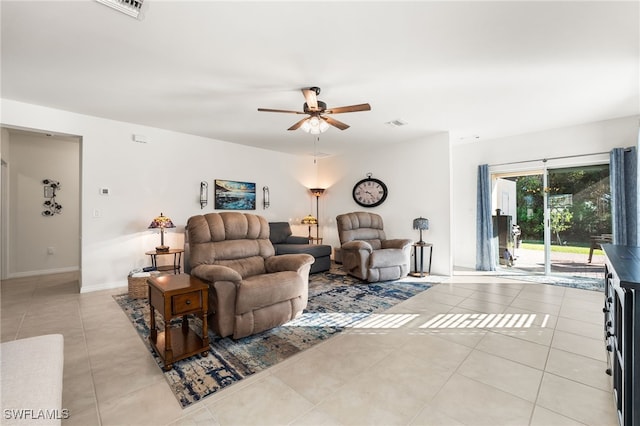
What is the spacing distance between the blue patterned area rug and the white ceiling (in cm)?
262

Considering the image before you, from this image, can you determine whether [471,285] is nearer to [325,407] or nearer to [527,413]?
[527,413]

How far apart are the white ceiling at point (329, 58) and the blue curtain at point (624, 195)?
0.65 metres

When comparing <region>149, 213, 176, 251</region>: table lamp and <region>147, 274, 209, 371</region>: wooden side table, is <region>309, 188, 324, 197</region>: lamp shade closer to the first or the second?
<region>149, 213, 176, 251</region>: table lamp

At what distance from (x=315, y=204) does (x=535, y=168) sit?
185 inches

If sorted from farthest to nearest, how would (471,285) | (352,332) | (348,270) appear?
(348,270) < (471,285) < (352,332)

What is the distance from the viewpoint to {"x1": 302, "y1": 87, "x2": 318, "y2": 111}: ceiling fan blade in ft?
9.48

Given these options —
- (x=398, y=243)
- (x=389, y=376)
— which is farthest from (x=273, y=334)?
(x=398, y=243)

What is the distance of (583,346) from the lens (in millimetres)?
2438

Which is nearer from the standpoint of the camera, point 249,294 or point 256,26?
point 256,26

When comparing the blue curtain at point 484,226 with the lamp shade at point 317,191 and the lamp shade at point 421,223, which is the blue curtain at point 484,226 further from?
the lamp shade at point 317,191

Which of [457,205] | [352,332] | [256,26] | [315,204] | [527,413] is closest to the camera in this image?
[527,413]

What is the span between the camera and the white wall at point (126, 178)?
408 cm

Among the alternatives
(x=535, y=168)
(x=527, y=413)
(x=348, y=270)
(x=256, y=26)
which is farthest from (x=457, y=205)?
(x=256, y=26)

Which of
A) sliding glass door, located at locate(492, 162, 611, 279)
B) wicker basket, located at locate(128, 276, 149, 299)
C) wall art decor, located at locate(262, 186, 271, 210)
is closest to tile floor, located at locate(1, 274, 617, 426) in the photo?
wicker basket, located at locate(128, 276, 149, 299)
